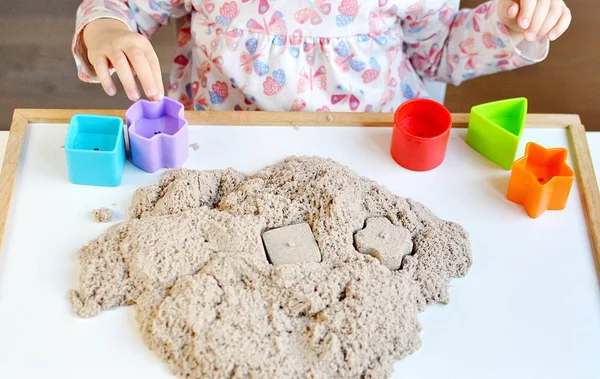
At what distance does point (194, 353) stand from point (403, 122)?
1.20 feet

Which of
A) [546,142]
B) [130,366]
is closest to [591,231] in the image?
[546,142]

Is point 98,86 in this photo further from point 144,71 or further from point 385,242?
point 385,242

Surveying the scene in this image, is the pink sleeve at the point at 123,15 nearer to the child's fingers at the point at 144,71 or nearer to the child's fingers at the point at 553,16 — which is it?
the child's fingers at the point at 144,71

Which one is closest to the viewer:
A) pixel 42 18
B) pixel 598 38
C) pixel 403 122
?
pixel 403 122

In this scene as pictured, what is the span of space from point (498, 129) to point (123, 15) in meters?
0.45

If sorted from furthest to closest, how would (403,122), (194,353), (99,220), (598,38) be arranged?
(598,38) < (403,122) < (99,220) < (194,353)

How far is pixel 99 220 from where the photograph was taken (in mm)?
760

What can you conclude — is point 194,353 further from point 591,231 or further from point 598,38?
point 598,38

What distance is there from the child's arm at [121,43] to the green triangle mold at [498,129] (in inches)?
13.4

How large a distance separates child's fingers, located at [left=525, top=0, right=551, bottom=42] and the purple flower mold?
392 millimetres

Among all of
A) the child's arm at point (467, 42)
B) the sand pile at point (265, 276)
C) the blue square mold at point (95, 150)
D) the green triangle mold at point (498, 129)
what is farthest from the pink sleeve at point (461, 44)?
the blue square mold at point (95, 150)

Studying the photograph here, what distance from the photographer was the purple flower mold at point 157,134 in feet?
2.59

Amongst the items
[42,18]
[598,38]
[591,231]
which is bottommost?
[42,18]

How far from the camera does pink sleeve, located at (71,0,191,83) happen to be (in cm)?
88
